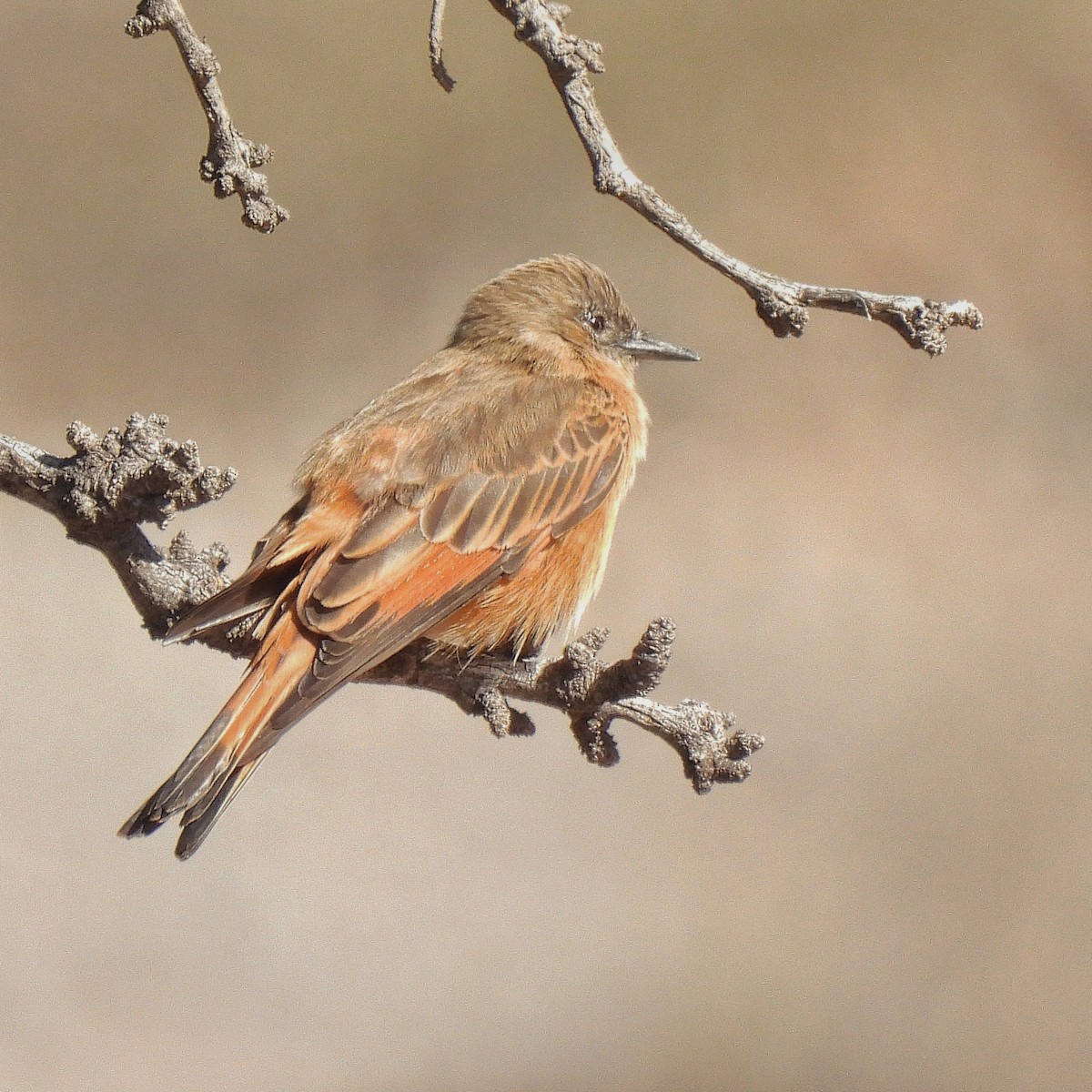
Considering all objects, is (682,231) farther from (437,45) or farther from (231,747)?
(231,747)

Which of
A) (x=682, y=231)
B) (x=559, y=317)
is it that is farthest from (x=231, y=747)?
(x=559, y=317)

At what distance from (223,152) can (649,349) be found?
2.54 meters

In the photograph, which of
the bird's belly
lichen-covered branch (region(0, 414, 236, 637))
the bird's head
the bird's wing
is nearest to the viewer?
lichen-covered branch (region(0, 414, 236, 637))

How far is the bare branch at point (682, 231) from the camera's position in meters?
3.08

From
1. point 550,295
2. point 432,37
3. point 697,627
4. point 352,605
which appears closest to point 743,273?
point 432,37

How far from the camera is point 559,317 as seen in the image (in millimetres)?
5215

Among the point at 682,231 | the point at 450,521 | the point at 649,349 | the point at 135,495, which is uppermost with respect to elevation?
the point at 649,349

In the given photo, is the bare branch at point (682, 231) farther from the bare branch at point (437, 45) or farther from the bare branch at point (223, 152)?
the bare branch at point (223, 152)

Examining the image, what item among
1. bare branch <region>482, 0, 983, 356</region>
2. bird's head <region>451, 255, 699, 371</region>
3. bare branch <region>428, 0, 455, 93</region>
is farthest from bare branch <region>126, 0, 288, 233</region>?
bird's head <region>451, 255, 699, 371</region>

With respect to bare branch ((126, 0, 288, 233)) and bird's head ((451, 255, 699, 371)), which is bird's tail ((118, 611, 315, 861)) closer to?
bare branch ((126, 0, 288, 233))

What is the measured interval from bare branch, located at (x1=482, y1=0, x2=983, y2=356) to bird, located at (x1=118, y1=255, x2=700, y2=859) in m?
1.22

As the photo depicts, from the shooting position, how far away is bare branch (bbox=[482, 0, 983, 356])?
10.1 feet

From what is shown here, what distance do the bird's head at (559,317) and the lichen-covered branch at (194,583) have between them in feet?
5.16

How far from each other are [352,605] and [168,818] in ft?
2.36
